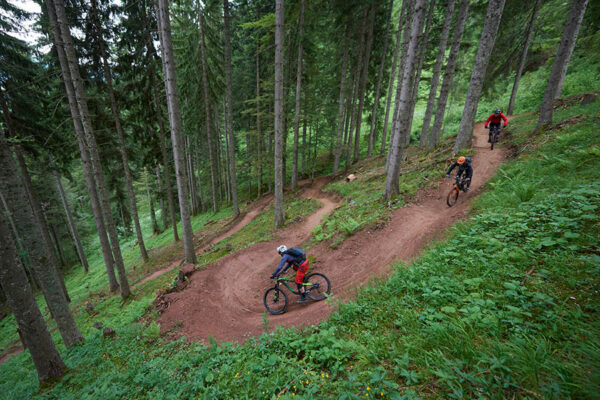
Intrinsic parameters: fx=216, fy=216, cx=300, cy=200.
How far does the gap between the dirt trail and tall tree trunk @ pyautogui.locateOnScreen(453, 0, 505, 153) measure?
1.17 meters

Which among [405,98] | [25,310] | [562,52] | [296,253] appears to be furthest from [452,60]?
[25,310]

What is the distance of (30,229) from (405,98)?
40.9 feet

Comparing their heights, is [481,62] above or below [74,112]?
above

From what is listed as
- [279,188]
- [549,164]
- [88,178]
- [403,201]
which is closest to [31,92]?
[88,178]

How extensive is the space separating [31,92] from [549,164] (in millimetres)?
22199

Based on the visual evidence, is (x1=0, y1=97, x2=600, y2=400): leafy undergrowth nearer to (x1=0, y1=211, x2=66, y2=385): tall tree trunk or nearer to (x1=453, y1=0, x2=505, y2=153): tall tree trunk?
(x1=0, y1=211, x2=66, y2=385): tall tree trunk

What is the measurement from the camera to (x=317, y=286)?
6.84 meters

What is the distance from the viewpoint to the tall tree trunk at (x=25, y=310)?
428cm

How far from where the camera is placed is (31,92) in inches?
416

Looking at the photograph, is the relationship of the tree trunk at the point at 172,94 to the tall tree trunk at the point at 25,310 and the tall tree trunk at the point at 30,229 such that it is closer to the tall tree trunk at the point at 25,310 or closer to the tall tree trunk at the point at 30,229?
the tall tree trunk at the point at 30,229

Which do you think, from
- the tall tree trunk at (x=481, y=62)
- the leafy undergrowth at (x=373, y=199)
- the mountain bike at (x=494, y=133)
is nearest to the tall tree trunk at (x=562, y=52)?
the mountain bike at (x=494, y=133)

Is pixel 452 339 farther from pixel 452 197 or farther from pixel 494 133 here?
pixel 494 133

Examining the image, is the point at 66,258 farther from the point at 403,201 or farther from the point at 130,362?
the point at 403,201

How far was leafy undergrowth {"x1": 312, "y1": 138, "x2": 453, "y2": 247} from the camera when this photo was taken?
9414 millimetres
